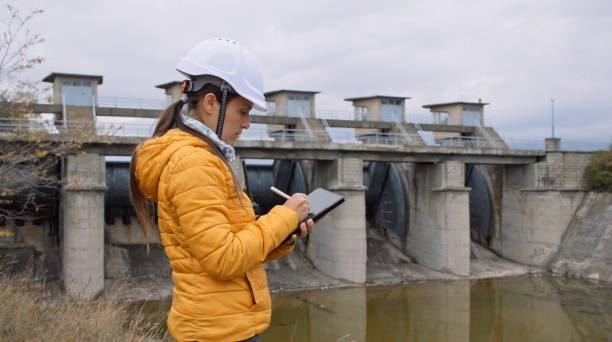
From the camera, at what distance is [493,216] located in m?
26.1

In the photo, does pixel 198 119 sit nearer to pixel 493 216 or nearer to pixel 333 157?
pixel 333 157

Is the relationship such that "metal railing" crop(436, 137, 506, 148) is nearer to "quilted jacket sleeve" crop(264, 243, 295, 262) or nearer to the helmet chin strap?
"quilted jacket sleeve" crop(264, 243, 295, 262)

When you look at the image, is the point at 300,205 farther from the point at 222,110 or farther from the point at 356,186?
the point at 356,186

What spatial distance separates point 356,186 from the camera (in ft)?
65.8

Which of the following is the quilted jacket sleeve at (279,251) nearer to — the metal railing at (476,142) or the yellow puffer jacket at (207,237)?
the yellow puffer jacket at (207,237)

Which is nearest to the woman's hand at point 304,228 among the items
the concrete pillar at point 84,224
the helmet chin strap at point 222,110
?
the helmet chin strap at point 222,110

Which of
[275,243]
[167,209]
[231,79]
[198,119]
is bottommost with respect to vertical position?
[275,243]

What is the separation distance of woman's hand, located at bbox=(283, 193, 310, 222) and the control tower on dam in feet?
47.7

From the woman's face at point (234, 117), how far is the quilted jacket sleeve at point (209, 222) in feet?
0.85

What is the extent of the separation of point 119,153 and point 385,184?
42.2 feet

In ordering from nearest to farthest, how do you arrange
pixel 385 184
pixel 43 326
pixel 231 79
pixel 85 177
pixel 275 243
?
pixel 275 243 < pixel 231 79 < pixel 43 326 < pixel 85 177 < pixel 385 184

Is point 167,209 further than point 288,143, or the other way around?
point 288,143

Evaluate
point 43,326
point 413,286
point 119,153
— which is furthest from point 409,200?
point 43,326

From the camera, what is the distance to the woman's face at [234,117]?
2322 mm
